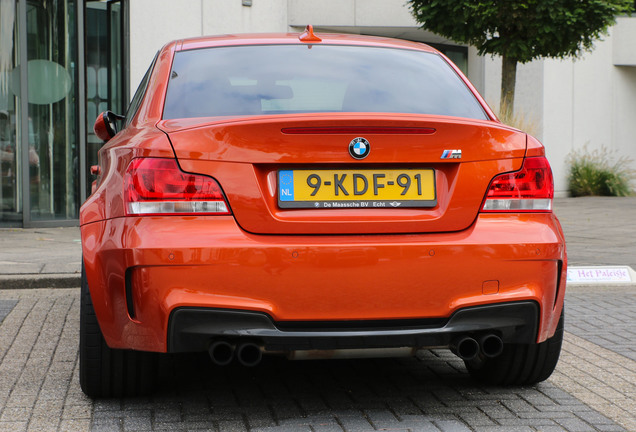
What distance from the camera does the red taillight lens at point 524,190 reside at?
3.51m

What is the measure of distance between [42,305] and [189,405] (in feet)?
10.1

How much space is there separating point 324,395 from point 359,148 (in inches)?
49.5

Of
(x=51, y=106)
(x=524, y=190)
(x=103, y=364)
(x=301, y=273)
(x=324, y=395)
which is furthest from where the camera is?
(x=51, y=106)

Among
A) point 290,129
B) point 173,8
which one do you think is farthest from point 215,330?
point 173,8

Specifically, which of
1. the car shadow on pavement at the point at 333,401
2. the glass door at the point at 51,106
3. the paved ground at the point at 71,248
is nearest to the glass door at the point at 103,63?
the glass door at the point at 51,106

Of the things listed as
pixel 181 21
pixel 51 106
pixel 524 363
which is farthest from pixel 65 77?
pixel 524 363

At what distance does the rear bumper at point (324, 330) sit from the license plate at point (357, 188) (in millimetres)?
427

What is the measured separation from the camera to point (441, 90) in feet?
13.2

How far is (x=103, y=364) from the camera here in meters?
3.87

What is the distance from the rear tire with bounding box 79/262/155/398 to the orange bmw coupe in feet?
0.83

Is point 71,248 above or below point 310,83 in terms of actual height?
below

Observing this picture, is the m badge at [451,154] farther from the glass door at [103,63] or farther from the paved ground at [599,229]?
the glass door at [103,63]

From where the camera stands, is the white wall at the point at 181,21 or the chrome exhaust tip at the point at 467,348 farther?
the white wall at the point at 181,21

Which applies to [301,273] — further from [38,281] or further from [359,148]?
[38,281]
